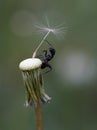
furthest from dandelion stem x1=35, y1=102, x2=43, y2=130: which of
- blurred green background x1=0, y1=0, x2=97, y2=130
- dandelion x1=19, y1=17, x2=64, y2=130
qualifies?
blurred green background x1=0, y1=0, x2=97, y2=130

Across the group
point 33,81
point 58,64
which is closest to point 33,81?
point 33,81

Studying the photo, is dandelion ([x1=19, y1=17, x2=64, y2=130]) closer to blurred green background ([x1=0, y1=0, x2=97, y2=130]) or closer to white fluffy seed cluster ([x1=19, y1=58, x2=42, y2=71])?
white fluffy seed cluster ([x1=19, y1=58, x2=42, y2=71])

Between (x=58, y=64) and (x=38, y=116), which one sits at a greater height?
(x=38, y=116)

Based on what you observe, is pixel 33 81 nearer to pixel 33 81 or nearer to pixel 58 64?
pixel 33 81

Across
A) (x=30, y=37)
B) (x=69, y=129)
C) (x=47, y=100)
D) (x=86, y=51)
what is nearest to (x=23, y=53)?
(x=30, y=37)

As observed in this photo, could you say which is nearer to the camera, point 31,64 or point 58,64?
point 31,64

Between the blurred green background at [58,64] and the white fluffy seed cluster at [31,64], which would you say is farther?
the blurred green background at [58,64]

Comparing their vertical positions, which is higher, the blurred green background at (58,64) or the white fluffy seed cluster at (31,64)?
the white fluffy seed cluster at (31,64)

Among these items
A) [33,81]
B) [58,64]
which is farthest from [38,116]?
[58,64]

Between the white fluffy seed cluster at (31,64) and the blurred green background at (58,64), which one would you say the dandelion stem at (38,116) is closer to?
the white fluffy seed cluster at (31,64)

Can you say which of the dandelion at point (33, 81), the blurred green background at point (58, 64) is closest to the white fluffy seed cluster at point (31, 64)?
the dandelion at point (33, 81)
